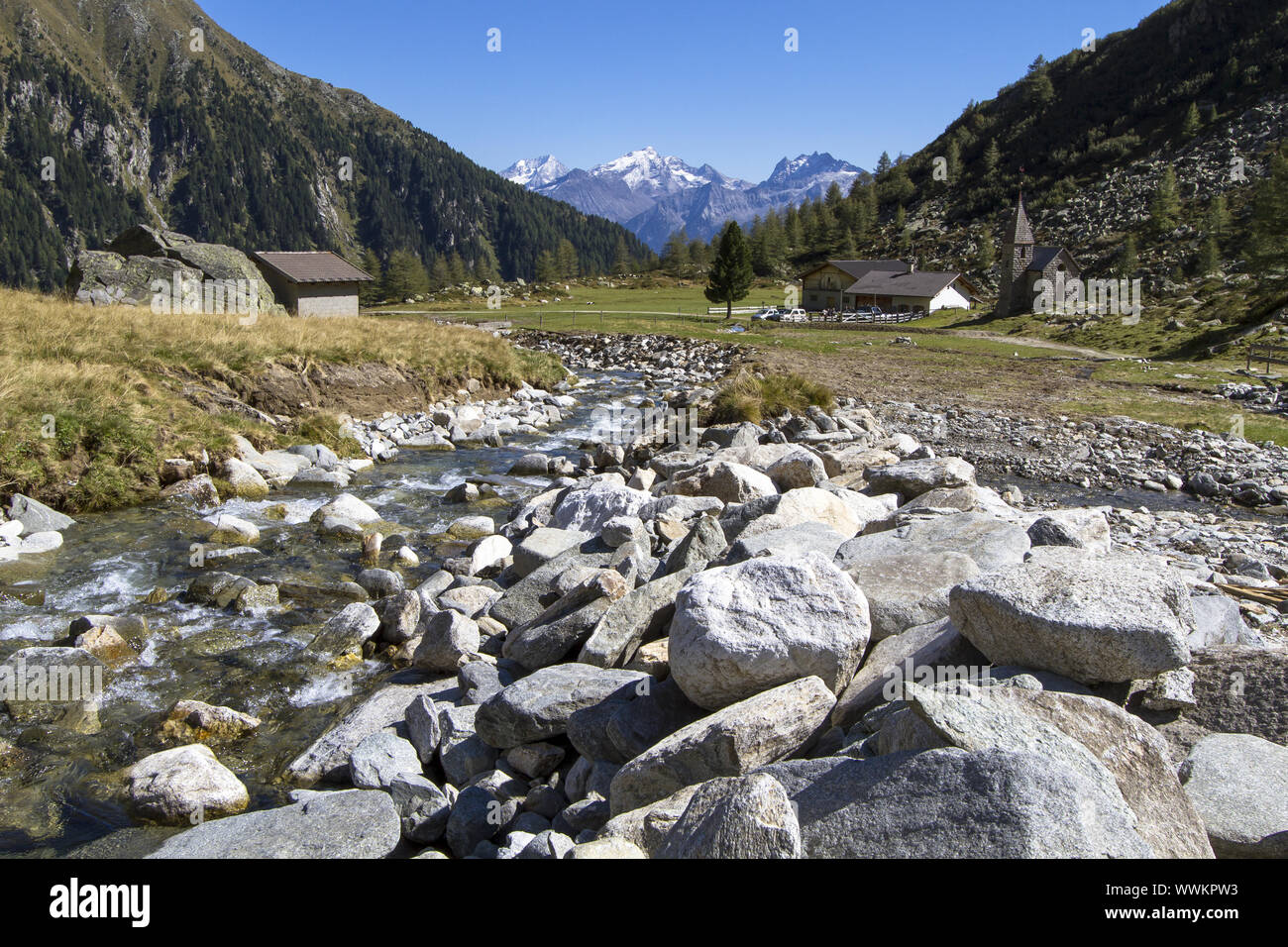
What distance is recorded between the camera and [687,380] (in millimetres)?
37938

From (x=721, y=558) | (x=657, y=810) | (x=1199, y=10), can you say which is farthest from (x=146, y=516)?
(x=1199, y=10)

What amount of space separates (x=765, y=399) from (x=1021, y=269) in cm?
5609

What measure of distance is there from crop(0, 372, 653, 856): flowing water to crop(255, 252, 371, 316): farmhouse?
26436 millimetres

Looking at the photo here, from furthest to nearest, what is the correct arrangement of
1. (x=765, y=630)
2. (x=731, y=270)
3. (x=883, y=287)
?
(x=883, y=287) < (x=731, y=270) < (x=765, y=630)

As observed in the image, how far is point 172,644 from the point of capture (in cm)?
951

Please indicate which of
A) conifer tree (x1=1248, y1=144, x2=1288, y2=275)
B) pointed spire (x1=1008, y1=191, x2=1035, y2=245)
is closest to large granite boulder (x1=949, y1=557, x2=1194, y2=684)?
conifer tree (x1=1248, y1=144, x2=1288, y2=275)

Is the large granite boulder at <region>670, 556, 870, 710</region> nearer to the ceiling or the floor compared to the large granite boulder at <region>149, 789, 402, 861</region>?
nearer to the ceiling

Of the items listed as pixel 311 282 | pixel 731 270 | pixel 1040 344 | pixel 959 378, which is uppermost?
pixel 731 270

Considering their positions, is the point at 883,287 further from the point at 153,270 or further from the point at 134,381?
the point at 134,381

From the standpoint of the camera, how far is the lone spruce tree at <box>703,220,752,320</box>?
68.8 m

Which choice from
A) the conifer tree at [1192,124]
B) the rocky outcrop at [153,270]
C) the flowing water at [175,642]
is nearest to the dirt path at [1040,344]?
the flowing water at [175,642]

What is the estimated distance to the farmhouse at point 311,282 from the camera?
39.8 meters

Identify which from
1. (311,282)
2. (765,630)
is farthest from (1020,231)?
(765,630)

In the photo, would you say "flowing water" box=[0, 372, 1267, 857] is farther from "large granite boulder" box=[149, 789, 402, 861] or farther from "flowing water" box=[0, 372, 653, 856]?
"large granite boulder" box=[149, 789, 402, 861]
